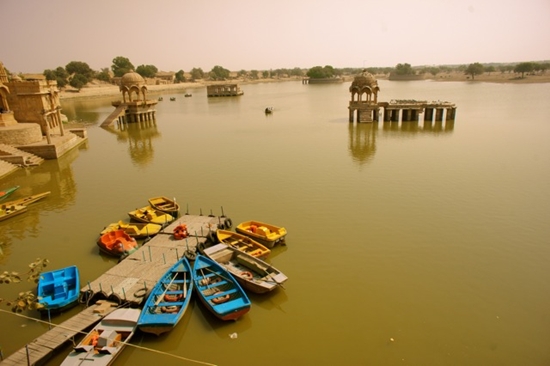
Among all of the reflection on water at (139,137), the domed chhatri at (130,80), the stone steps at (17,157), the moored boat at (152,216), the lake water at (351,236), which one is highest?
the domed chhatri at (130,80)

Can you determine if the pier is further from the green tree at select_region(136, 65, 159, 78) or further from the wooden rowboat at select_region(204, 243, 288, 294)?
the green tree at select_region(136, 65, 159, 78)

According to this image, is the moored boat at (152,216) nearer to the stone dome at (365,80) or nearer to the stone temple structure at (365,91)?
the stone temple structure at (365,91)

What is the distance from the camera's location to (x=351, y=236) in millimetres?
16938

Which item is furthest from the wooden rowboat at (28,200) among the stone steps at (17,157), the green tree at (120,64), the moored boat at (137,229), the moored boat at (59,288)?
the green tree at (120,64)

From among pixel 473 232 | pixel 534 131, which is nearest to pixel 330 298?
pixel 473 232

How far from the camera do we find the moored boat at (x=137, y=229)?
55.7 feet

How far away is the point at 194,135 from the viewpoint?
4356cm

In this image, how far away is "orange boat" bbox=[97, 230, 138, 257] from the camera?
50.6 ft

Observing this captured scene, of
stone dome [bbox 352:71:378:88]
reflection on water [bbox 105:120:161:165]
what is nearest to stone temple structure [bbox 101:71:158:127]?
reflection on water [bbox 105:120:161:165]

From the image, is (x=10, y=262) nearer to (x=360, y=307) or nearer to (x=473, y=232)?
(x=360, y=307)

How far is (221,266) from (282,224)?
213 inches

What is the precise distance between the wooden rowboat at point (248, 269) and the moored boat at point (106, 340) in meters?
3.64

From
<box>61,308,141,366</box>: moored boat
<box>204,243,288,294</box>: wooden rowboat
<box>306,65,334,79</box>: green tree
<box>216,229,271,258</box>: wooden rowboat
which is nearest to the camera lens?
<box>61,308,141,366</box>: moored boat

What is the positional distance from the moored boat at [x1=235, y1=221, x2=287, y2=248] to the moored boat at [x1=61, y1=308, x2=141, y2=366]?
5.92m
